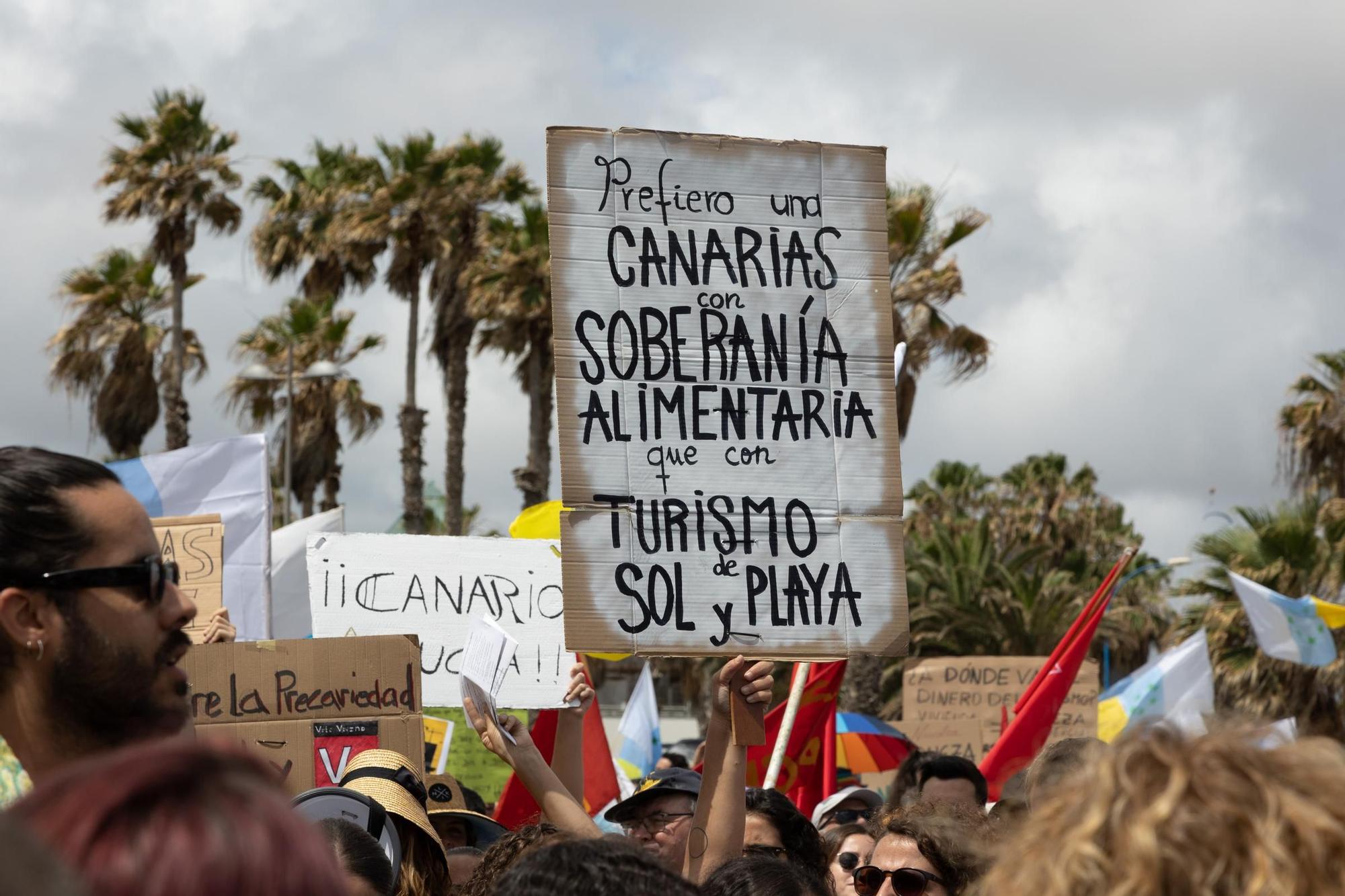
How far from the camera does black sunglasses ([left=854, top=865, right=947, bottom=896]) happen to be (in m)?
3.55

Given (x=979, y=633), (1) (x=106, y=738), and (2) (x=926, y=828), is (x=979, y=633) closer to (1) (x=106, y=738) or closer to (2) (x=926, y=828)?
(2) (x=926, y=828)

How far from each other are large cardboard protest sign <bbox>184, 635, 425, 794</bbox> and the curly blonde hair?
3.35 m

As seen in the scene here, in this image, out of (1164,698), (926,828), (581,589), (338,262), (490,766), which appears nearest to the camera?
(926,828)

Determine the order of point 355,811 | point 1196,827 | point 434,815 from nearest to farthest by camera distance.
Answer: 1. point 1196,827
2. point 355,811
3. point 434,815

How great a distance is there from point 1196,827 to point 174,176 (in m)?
25.8

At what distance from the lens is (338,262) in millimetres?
26844

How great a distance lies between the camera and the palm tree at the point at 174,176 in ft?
82.1

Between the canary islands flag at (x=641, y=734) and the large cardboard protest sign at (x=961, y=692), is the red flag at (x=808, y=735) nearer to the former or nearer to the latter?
the large cardboard protest sign at (x=961, y=692)

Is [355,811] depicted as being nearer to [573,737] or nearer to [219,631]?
[573,737]

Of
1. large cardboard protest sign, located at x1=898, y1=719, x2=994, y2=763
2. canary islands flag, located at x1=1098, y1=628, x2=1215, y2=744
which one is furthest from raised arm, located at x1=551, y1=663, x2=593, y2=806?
canary islands flag, located at x1=1098, y1=628, x2=1215, y2=744

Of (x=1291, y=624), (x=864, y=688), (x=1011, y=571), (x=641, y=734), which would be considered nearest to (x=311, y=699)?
(x=641, y=734)

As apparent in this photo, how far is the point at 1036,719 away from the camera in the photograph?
715 cm

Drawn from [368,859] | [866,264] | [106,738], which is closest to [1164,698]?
[866,264]

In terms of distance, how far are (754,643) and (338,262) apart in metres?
24.0
